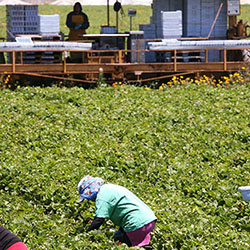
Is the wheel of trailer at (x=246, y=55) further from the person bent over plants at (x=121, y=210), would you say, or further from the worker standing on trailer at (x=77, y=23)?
the person bent over plants at (x=121, y=210)

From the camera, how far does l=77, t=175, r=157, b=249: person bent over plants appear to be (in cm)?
735

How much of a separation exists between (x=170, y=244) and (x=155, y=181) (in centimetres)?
283

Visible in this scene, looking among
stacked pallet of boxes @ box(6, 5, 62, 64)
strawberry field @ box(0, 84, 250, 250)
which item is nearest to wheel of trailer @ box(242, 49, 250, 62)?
strawberry field @ box(0, 84, 250, 250)

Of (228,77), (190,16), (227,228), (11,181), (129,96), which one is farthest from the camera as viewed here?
(190,16)

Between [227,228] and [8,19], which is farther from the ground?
[8,19]

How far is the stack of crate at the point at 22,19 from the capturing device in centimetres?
2086

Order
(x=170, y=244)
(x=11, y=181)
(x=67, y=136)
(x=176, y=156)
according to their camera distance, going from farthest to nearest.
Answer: (x=67, y=136) < (x=176, y=156) < (x=11, y=181) < (x=170, y=244)

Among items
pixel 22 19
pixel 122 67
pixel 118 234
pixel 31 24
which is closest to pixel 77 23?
pixel 31 24

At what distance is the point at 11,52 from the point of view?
18.6 m

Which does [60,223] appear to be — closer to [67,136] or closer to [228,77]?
[67,136]

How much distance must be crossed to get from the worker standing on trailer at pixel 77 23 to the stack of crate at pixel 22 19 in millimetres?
1127

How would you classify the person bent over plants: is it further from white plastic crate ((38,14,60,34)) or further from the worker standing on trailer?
white plastic crate ((38,14,60,34))

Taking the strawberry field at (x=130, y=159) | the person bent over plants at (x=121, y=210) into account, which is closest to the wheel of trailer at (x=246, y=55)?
the strawberry field at (x=130, y=159)

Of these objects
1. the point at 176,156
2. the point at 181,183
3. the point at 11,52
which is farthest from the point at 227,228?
the point at 11,52
